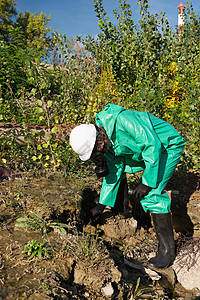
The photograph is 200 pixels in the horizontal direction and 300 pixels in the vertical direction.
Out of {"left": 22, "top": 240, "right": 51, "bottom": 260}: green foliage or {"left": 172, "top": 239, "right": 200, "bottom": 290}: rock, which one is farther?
{"left": 172, "top": 239, "right": 200, "bottom": 290}: rock

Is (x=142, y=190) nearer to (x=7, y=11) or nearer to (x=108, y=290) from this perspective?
(x=108, y=290)

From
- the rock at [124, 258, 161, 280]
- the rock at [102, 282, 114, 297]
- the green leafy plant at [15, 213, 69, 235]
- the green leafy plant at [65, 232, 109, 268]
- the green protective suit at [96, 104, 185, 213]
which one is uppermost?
the green protective suit at [96, 104, 185, 213]

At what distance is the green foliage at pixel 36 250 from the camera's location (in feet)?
6.55

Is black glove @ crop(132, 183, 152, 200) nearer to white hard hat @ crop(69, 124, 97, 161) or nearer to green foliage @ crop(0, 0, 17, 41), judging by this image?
white hard hat @ crop(69, 124, 97, 161)

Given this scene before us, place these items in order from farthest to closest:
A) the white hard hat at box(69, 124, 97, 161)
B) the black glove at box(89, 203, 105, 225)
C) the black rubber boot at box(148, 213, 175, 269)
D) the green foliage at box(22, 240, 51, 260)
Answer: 1. the black glove at box(89, 203, 105, 225)
2. the black rubber boot at box(148, 213, 175, 269)
3. the white hard hat at box(69, 124, 97, 161)
4. the green foliage at box(22, 240, 51, 260)

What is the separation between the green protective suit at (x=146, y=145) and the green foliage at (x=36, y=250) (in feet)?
3.36

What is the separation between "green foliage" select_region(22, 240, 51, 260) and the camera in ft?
6.55

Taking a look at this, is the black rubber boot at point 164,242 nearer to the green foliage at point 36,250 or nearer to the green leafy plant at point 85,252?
the green leafy plant at point 85,252

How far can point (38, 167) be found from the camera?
3572 mm

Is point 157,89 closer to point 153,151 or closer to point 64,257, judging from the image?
point 153,151

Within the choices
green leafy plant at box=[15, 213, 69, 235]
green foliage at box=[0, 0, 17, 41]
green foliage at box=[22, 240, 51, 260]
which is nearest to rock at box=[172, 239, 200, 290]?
green leafy plant at box=[15, 213, 69, 235]

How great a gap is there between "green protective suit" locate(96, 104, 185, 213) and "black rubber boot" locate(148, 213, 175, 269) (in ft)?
0.28

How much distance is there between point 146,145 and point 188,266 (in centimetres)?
123

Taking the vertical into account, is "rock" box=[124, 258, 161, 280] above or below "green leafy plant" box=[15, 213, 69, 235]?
below
